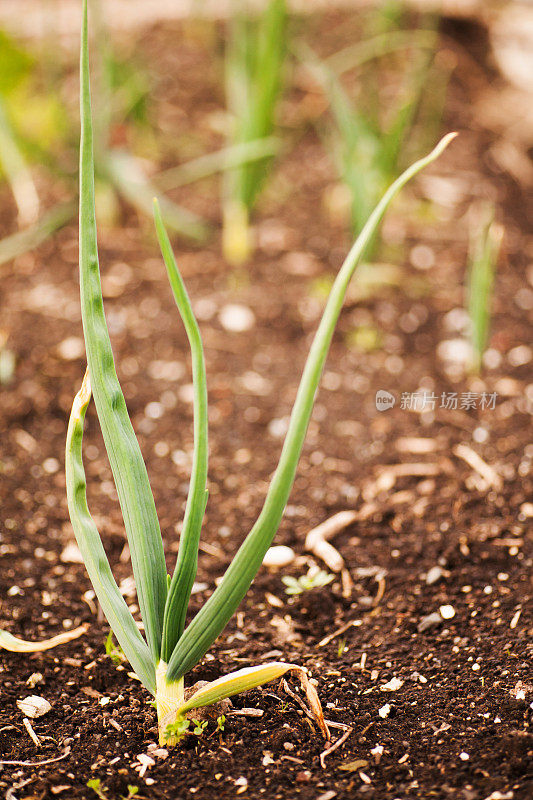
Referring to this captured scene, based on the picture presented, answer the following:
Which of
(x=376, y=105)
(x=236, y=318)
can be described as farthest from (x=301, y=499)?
(x=376, y=105)

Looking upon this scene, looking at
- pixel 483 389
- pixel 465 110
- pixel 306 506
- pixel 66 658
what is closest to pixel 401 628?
pixel 306 506

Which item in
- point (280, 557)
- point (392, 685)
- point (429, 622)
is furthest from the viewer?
point (280, 557)

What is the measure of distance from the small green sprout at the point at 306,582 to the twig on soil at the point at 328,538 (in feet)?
0.10

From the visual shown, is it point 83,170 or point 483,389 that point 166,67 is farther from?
point 83,170

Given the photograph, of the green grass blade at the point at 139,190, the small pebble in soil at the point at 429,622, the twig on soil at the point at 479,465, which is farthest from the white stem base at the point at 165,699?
the green grass blade at the point at 139,190

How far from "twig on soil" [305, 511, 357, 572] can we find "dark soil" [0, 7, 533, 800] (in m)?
0.02

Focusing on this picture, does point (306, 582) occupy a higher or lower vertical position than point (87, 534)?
lower

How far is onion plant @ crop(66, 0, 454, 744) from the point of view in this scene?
76 cm

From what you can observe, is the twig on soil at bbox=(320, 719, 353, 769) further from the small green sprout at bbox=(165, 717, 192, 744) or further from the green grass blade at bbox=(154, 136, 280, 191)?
the green grass blade at bbox=(154, 136, 280, 191)

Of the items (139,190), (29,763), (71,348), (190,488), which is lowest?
(29,763)

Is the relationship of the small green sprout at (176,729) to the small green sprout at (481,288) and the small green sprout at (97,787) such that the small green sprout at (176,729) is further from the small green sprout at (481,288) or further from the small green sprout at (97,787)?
the small green sprout at (481,288)

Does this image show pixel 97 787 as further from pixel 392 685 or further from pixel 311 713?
pixel 392 685

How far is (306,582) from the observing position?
3.84 feet

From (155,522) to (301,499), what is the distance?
59cm
